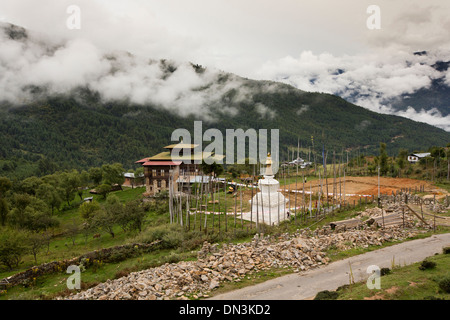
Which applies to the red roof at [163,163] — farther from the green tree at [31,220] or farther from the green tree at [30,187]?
the green tree at [30,187]

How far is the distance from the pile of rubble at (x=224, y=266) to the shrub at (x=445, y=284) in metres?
5.73

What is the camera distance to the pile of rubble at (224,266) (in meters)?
13.1

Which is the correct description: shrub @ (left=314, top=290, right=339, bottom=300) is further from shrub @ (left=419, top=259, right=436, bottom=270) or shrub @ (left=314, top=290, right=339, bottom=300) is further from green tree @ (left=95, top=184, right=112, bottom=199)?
green tree @ (left=95, top=184, right=112, bottom=199)

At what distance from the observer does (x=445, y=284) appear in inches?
427

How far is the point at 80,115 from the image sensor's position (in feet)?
510

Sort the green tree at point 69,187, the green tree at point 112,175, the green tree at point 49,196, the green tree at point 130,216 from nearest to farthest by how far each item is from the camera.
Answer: the green tree at point 130,216 < the green tree at point 49,196 < the green tree at point 69,187 < the green tree at point 112,175

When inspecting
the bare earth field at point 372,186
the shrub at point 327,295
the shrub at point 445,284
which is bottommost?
the bare earth field at point 372,186

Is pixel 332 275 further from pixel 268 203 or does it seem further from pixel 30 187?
pixel 30 187

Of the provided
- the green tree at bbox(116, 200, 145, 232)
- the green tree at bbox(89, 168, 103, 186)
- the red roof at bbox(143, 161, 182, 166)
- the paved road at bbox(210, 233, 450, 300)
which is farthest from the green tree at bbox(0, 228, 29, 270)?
the green tree at bbox(89, 168, 103, 186)

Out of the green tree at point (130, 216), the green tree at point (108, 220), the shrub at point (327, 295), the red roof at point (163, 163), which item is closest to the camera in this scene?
the shrub at point (327, 295)

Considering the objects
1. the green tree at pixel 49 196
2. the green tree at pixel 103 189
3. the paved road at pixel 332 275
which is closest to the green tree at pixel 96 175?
the green tree at pixel 103 189

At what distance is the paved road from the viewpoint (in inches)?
502
